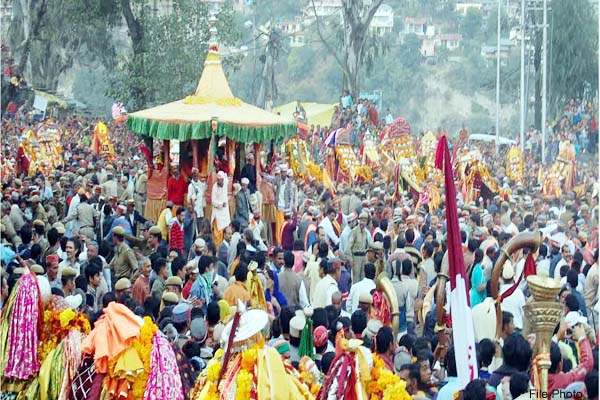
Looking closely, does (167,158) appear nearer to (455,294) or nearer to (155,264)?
(155,264)

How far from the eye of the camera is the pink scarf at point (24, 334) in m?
8.95

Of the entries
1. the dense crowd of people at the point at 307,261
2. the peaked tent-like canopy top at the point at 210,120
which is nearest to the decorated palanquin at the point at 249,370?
the dense crowd of people at the point at 307,261

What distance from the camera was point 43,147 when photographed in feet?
76.4

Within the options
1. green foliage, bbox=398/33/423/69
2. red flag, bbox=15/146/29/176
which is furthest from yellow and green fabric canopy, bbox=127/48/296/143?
green foliage, bbox=398/33/423/69

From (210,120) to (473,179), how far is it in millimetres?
4224

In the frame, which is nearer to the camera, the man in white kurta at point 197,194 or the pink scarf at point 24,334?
the pink scarf at point 24,334

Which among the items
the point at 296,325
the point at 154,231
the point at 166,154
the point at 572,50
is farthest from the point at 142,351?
the point at 572,50

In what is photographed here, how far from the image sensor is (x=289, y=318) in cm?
934

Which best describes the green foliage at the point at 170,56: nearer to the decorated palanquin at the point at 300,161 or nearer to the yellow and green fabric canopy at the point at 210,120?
the decorated palanquin at the point at 300,161

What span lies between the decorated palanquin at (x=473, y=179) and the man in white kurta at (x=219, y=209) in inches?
187

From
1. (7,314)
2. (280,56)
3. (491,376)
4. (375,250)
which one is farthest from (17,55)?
(491,376)

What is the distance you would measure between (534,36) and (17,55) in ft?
30.3

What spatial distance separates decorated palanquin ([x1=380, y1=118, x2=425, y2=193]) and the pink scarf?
11.2 m

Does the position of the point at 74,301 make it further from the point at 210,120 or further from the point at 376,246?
the point at 210,120
